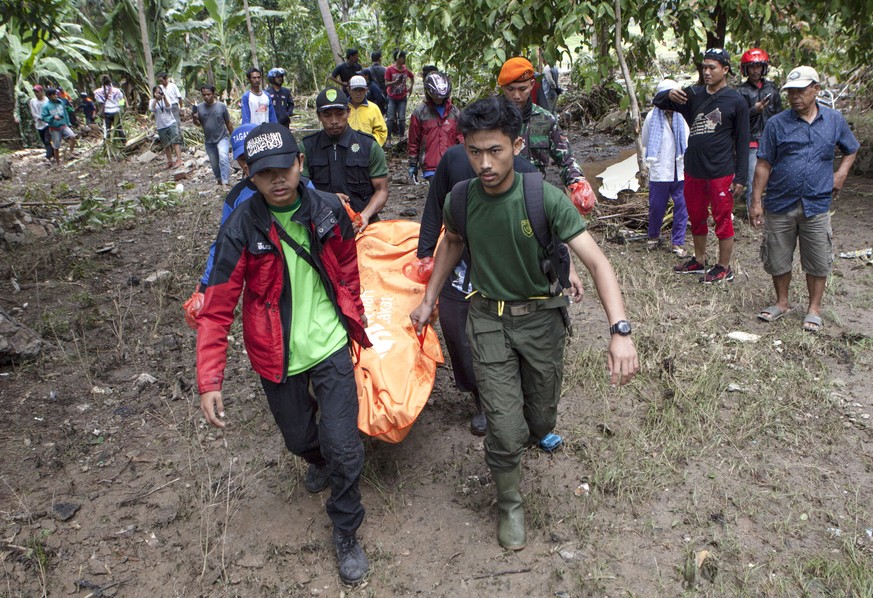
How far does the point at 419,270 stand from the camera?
3791mm

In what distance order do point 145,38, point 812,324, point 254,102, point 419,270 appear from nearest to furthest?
point 419,270
point 812,324
point 254,102
point 145,38

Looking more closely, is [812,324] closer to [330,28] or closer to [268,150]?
[268,150]

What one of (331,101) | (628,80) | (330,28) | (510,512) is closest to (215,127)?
(330,28)

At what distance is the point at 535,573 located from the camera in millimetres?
2906

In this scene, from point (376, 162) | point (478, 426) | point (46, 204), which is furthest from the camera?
point (46, 204)

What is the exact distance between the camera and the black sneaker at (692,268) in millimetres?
6168

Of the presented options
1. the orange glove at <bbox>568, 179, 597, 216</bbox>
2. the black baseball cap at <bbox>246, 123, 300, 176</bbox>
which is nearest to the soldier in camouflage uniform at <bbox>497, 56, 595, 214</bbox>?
the orange glove at <bbox>568, 179, 597, 216</bbox>

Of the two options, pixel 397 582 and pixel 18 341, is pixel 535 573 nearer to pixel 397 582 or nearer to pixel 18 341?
pixel 397 582

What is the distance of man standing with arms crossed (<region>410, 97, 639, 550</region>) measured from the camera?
262cm

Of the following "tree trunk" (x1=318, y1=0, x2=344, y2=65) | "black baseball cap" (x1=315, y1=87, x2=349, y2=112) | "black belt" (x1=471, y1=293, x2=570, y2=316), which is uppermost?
"tree trunk" (x1=318, y1=0, x2=344, y2=65)

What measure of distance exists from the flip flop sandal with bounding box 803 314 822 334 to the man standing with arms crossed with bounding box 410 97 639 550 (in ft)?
9.34

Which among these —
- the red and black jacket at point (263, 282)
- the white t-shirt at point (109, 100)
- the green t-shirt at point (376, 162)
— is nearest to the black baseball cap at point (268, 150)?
the red and black jacket at point (263, 282)

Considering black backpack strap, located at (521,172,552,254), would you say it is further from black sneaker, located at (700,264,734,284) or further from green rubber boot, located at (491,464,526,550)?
black sneaker, located at (700,264,734,284)

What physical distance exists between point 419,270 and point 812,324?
307 cm
